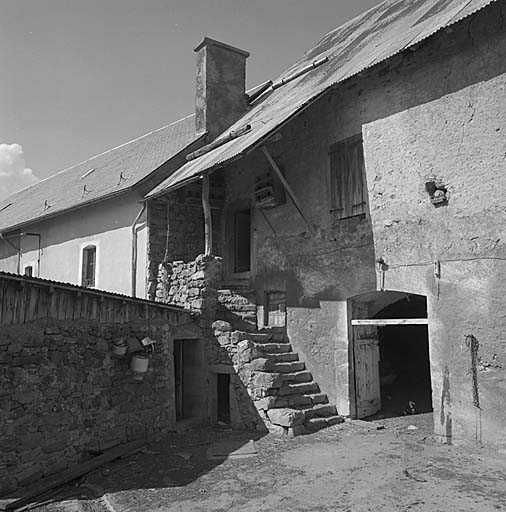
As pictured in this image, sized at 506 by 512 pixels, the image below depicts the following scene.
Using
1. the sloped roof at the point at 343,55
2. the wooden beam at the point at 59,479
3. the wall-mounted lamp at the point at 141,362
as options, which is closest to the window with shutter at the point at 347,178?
the sloped roof at the point at 343,55

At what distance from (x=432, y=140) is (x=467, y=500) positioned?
5.65 metres

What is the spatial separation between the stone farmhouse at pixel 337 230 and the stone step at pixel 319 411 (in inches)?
1.2

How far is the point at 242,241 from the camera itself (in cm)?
1388

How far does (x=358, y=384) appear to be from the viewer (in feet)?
33.0

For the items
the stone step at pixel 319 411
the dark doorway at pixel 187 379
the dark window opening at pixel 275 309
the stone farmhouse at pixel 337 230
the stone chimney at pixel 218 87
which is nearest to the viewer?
the stone farmhouse at pixel 337 230

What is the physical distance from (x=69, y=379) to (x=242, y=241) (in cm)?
686

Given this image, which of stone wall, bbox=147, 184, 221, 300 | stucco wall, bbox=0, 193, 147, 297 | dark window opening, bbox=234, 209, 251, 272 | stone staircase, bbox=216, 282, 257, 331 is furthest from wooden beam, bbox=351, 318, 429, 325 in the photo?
stucco wall, bbox=0, 193, 147, 297

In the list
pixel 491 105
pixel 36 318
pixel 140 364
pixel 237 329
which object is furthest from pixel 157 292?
pixel 491 105

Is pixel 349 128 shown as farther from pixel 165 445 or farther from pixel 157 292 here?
pixel 165 445

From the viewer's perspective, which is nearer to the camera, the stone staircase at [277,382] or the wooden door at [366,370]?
the stone staircase at [277,382]

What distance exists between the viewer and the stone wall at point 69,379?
23.1ft

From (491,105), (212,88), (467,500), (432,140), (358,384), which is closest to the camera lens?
(467,500)

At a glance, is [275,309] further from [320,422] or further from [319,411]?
[320,422]

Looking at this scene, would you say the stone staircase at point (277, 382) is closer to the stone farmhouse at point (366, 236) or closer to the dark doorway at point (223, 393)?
the stone farmhouse at point (366, 236)
